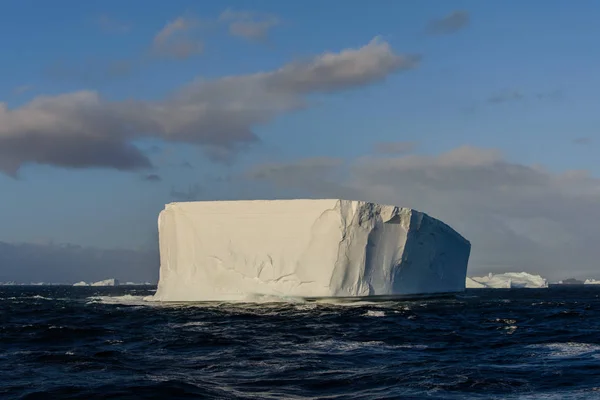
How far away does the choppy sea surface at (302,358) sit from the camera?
326 inches

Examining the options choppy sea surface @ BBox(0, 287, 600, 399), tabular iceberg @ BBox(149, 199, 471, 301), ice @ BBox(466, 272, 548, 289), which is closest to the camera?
choppy sea surface @ BBox(0, 287, 600, 399)

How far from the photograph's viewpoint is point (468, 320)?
760 inches

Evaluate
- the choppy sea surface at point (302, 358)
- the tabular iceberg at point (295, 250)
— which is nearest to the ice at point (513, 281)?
the tabular iceberg at point (295, 250)

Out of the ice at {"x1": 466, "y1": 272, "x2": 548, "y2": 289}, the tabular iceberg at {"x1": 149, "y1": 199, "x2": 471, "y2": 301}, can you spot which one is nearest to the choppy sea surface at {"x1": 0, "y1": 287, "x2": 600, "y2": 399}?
the tabular iceberg at {"x1": 149, "y1": 199, "x2": 471, "y2": 301}

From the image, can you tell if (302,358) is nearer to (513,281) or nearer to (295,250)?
(295,250)

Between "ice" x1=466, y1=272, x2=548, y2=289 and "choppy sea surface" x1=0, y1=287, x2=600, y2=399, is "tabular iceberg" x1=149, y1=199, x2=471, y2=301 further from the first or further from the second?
"ice" x1=466, y1=272, x2=548, y2=289

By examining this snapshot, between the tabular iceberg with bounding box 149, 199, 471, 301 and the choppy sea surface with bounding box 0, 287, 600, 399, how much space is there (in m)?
6.69

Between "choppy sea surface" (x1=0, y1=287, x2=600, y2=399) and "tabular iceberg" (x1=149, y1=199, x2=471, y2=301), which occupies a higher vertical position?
"tabular iceberg" (x1=149, y1=199, x2=471, y2=301)

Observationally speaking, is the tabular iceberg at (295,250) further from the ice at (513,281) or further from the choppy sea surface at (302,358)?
the ice at (513,281)

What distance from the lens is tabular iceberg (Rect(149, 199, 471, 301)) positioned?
26.0 meters

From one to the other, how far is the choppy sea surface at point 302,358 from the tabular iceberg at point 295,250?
6685 mm

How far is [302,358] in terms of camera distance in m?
11.2

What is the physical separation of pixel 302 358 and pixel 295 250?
15237 millimetres

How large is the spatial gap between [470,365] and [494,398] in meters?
2.65
